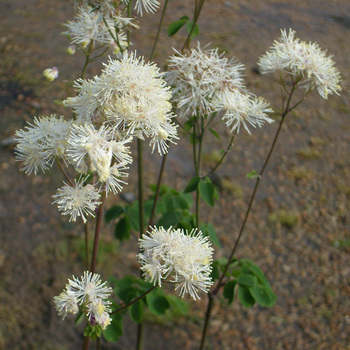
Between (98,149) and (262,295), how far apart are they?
107 centimetres

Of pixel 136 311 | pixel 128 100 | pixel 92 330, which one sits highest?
pixel 128 100

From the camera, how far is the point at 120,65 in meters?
1.15

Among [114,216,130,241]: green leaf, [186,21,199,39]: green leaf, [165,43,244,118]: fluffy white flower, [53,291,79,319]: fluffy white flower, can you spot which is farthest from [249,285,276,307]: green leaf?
[186,21,199,39]: green leaf

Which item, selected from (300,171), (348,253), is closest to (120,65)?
(348,253)

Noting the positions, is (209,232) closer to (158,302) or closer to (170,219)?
(170,219)

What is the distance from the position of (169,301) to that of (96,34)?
38.8 inches

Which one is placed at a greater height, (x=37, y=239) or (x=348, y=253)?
(x=348, y=253)

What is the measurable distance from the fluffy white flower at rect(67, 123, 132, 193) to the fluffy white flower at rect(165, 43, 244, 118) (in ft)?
1.56

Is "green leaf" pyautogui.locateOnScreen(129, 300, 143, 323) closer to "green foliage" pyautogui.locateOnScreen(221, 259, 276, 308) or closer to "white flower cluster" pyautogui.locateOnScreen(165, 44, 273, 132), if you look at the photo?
"green foliage" pyautogui.locateOnScreen(221, 259, 276, 308)

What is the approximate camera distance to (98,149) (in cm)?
102

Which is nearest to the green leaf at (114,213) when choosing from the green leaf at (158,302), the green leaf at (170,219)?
the green leaf at (170,219)

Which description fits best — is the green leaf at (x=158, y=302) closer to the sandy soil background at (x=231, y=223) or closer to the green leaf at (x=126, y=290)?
the green leaf at (x=126, y=290)

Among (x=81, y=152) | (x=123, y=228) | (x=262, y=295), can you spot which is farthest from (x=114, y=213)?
(x=81, y=152)

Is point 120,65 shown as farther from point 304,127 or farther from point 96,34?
point 304,127
